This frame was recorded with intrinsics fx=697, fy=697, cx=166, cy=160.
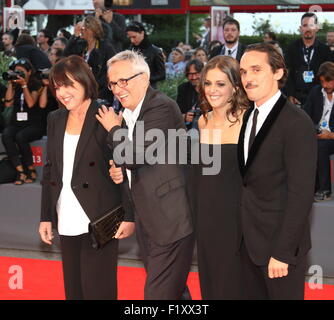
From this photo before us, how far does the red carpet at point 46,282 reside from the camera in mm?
5680

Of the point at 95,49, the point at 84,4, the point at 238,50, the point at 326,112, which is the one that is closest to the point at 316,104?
the point at 326,112

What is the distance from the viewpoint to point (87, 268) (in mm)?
3934

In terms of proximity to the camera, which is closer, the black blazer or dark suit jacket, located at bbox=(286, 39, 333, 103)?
the black blazer

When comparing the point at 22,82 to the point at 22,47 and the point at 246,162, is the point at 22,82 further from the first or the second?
the point at 246,162

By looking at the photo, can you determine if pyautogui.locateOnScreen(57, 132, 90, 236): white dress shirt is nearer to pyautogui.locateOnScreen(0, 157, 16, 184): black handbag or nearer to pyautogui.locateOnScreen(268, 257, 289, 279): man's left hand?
pyautogui.locateOnScreen(268, 257, 289, 279): man's left hand

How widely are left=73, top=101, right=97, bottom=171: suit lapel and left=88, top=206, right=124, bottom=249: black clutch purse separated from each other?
0.34 meters

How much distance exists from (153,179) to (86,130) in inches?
20.0

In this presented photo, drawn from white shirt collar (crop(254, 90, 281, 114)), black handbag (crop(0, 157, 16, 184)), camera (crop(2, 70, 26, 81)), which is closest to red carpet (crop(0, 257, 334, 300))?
black handbag (crop(0, 157, 16, 184))

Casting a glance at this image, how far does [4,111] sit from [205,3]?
25.4ft

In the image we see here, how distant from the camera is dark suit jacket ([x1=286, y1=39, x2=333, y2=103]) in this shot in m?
7.88

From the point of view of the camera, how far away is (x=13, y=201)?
723 centimetres

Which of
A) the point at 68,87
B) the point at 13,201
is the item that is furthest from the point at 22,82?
the point at 68,87

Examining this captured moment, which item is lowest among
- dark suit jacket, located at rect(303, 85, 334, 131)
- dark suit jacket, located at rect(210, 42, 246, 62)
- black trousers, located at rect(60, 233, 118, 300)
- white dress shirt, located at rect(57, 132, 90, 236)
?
black trousers, located at rect(60, 233, 118, 300)

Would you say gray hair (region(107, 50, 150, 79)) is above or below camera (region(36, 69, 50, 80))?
above
